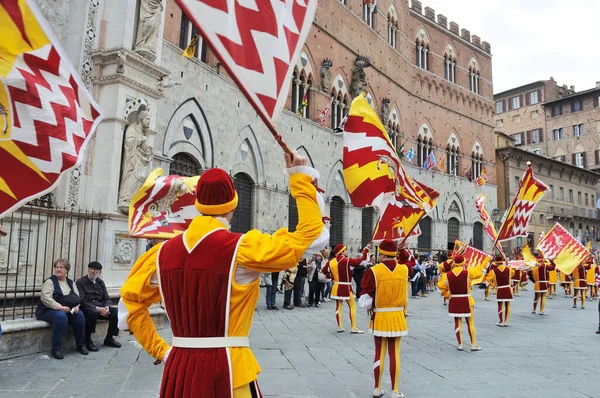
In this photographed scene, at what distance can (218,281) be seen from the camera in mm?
2338

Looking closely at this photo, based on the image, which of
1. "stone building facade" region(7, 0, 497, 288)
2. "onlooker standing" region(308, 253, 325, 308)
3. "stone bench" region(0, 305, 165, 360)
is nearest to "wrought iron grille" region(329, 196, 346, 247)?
"stone building facade" region(7, 0, 497, 288)

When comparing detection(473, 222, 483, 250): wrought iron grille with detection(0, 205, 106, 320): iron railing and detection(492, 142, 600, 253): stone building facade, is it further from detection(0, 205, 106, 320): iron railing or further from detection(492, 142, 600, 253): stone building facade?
detection(0, 205, 106, 320): iron railing

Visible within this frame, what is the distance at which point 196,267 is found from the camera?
2.36 meters

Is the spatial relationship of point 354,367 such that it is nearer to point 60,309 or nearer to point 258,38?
point 60,309

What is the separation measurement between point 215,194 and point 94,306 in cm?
565

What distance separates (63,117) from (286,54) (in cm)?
222

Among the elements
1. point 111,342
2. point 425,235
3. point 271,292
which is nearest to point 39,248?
point 111,342

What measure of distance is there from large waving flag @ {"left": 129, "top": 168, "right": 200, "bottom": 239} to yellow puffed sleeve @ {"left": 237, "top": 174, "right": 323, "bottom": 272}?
440cm

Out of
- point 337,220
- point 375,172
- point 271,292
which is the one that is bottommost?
point 271,292

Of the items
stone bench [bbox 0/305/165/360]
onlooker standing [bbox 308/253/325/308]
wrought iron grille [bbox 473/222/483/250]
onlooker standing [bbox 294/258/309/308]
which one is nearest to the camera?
stone bench [bbox 0/305/165/360]

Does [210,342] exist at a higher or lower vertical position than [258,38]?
lower

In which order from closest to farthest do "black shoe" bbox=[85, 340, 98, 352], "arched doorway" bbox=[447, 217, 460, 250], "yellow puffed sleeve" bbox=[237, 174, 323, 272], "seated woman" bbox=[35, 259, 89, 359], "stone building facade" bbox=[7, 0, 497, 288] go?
"yellow puffed sleeve" bbox=[237, 174, 323, 272] → "seated woman" bbox=[35, 259, 89, 359] → "black shoe" bbox=[85, 340, 98, 352] → "stone building facade" bbox=[7, 0, 497, 288] → "arched doorway" bbox=[447, 217, 460, 250]

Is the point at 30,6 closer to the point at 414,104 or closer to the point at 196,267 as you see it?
the point at 196,267

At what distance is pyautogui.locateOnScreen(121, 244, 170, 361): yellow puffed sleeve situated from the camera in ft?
8.43
